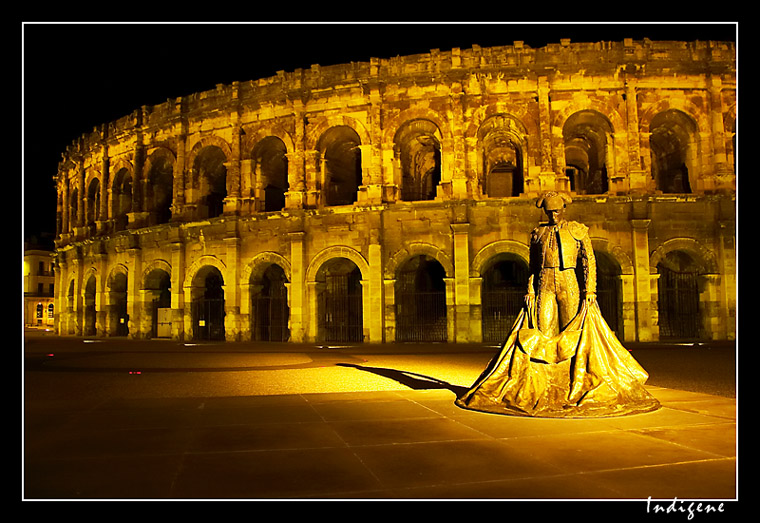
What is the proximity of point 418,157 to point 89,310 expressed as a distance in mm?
17069

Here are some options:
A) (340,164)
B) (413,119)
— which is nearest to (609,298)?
(413,119)

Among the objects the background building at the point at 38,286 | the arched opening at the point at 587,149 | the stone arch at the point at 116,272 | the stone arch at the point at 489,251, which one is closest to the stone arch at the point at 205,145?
the stone arch at the point at 116,272

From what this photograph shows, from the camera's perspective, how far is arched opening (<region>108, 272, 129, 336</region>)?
84.4 feet

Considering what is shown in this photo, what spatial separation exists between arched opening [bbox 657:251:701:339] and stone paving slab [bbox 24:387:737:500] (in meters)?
14.4

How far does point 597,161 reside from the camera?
2223cm

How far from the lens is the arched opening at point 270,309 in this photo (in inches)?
845

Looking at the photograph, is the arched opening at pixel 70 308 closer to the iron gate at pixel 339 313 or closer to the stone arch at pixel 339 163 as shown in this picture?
the iron gate at pixel 339 313

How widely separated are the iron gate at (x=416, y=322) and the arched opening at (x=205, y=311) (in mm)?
6873

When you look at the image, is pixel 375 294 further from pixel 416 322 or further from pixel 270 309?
pixel 270 309

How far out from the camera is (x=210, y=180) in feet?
78.3

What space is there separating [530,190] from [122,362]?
1293 cm

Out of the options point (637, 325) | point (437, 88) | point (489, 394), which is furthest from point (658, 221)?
point (489, 394)

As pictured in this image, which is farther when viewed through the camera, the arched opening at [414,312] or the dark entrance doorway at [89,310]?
the dark entrance doorway at [89,310]

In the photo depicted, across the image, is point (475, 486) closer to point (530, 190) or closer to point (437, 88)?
point (530, 190)
